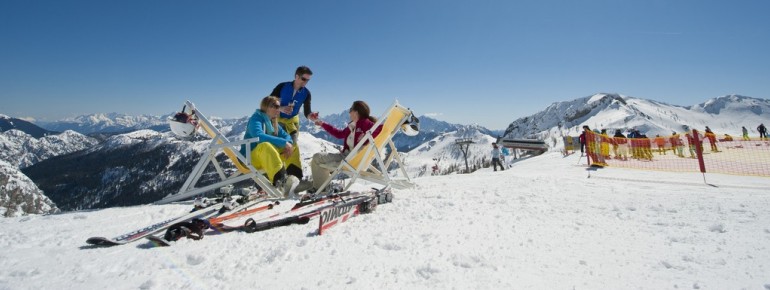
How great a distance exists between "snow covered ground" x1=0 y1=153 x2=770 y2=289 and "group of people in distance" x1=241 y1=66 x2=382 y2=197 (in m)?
1.94

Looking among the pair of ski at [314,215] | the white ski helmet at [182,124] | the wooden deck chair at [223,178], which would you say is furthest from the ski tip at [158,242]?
the white ski helmet at [182,124]

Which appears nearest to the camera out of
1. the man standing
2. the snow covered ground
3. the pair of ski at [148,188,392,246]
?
the snow covered ground

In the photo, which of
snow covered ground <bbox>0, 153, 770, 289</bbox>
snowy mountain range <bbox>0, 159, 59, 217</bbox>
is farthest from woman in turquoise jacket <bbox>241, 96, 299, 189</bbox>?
snowy mountain range <bbox>0, 159, 59, 217</bbox>

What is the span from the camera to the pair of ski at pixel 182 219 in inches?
130

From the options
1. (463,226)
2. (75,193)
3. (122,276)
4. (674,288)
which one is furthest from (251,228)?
(75,193)

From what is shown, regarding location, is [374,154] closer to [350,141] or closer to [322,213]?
[350,141]

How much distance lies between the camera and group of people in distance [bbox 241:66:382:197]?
597cm

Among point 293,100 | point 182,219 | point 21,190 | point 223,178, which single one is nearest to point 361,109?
point 293,100

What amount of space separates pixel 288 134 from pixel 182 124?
6.51 ft

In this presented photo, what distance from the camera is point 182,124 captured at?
6230mm

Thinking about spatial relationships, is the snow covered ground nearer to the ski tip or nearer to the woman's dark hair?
the ski tip

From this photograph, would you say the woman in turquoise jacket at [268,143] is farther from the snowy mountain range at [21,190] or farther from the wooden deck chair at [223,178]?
the snowy mountain range at [21,190]

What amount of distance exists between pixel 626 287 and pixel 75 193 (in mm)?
261149

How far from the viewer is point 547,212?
479 centimetres
